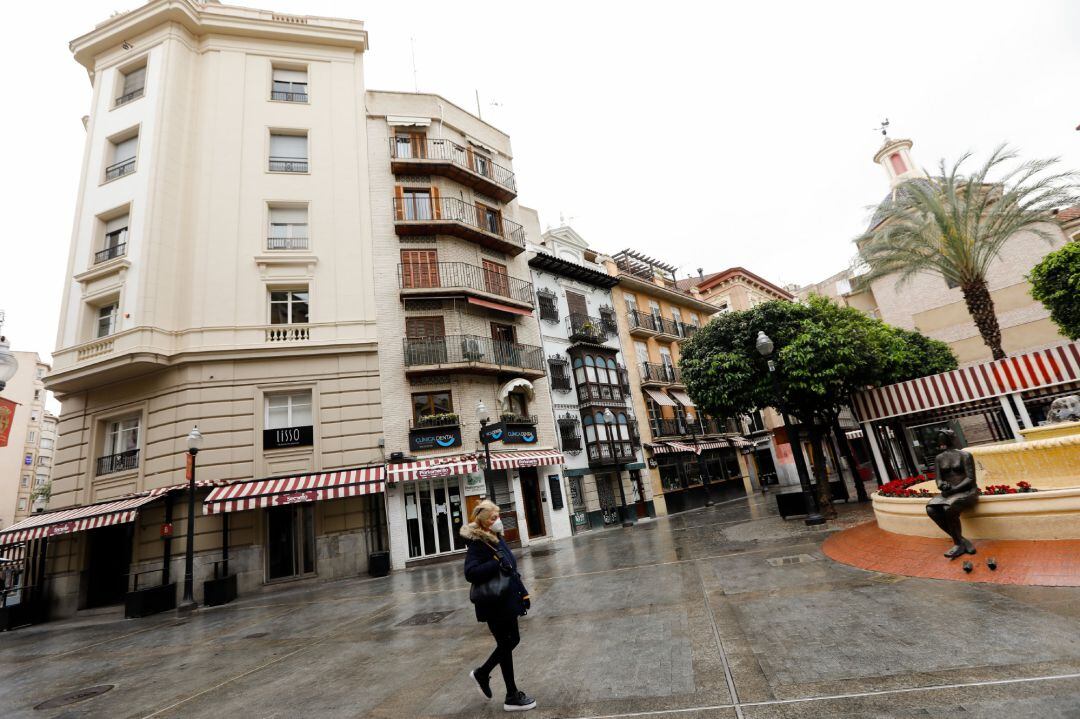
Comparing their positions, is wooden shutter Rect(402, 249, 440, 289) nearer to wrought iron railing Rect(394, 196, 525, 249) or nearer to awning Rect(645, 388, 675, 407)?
wrought iron railing Rect(394, 196, 525, 249)

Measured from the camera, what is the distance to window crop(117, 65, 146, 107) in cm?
1945

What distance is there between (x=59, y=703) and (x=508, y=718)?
20.6 ft

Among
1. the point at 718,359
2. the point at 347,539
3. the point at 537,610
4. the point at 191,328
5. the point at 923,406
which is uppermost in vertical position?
the point at 191,328

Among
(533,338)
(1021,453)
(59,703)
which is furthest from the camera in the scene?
(533,338)

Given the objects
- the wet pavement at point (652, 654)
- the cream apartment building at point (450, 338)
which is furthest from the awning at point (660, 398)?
the wet pavement at point (652, 654)

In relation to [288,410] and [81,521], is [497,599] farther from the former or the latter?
[81,521]

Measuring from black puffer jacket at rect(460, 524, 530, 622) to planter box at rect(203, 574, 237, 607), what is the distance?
519 inches

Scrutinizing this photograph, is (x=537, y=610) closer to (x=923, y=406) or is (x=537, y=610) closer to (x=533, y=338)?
(x=923, y=406)

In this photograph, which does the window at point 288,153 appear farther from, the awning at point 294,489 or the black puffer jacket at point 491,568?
the black puffer jacket at point 491,568

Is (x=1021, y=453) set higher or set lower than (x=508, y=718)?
higher

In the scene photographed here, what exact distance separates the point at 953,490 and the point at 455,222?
18.8 metres

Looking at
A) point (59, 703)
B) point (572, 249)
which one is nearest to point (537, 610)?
point (59, 703)

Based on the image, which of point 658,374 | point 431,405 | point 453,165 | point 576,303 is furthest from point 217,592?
point 658,374

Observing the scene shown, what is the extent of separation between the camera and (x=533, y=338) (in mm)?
23234
